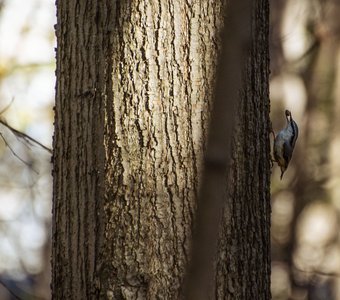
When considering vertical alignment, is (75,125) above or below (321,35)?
below

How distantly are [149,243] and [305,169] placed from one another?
769cm

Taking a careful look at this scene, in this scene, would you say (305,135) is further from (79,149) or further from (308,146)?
(79,149)

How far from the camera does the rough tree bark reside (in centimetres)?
231

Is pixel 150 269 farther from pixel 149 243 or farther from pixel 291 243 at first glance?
pixel 291 243

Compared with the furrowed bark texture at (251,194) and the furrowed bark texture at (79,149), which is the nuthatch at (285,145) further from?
the furrowed bark texture at (79,149)

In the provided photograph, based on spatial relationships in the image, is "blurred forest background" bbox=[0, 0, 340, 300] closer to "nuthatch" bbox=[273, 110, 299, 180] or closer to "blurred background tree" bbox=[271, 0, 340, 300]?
"blurred background tree" bbox=[271, 0, 340, 300]

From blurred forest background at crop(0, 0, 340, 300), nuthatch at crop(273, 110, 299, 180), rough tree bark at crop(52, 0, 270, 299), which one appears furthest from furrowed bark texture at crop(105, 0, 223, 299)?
blurred forest background at crop(0, 0, 340, 300)

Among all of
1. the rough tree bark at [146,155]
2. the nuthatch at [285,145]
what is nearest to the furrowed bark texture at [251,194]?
the rough tree bark at [146,155]

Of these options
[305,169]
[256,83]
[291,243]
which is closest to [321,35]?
[305,169]

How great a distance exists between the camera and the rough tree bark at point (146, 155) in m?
2.31

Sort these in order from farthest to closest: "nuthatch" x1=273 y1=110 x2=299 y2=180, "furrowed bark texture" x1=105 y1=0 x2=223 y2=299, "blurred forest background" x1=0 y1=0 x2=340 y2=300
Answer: "blurred forest background" x1=0 y1=0 x2=340 y2=300 → "nuthatch" x1=273 y1=110 x2=299 y2=180 → "furrowed bark texture" x1=105 y1=0 x2=223 y2=299

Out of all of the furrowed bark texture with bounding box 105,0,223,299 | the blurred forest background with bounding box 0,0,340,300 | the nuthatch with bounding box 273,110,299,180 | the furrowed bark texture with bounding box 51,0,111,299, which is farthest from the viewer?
the blurred forest background with bounding box 0,0,340,300

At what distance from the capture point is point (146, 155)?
231 centimetres

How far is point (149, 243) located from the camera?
7.55 ft
